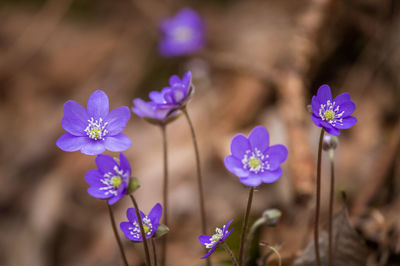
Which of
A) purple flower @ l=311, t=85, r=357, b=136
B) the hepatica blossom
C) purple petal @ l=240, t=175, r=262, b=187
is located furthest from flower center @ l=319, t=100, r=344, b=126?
the hepatica blossom

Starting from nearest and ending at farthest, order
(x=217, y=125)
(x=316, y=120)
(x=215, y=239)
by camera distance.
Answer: (x=316, y=120), (x=215, y=239), (x=217, y=125)

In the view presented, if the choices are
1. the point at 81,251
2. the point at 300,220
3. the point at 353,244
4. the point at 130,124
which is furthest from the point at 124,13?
A: the point at 353,244

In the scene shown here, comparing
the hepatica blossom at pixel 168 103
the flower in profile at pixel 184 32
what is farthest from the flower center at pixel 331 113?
the flower in profile at pixel 184 32

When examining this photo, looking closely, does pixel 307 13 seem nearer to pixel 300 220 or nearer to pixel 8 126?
pixel 300 220

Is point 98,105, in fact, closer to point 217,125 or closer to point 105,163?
point 105,163

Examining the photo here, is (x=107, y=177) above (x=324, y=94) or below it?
below

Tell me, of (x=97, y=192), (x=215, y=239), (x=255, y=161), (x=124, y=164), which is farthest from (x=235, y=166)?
(x=97, y=192)
